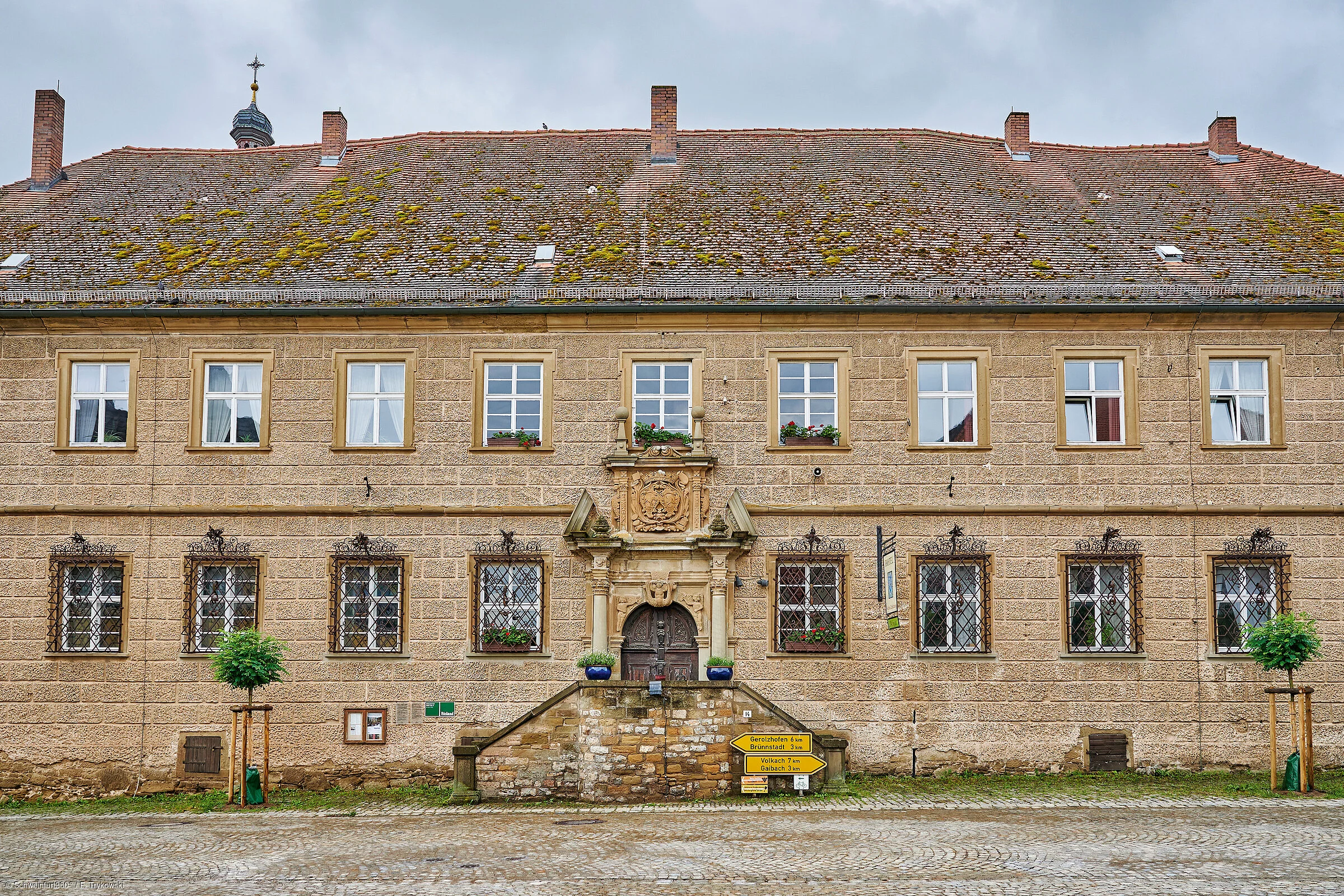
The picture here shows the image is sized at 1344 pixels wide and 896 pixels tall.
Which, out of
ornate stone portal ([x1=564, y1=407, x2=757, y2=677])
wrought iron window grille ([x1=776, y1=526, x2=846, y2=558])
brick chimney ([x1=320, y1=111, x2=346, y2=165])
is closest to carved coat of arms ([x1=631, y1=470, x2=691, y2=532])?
ornate stone portal ([x1=564, y1=407, x2=757, y2=677])

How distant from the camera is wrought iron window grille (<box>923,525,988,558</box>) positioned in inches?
718

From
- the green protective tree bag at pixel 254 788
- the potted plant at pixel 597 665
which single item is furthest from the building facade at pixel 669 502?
the green protective tree bag at pixel 254 788

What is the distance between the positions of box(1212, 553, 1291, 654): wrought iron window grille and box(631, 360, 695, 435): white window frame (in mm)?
7809

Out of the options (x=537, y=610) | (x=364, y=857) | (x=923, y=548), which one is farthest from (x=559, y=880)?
(x=923, y=548)

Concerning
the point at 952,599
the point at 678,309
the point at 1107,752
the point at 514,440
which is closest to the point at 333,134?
the point at 514,440

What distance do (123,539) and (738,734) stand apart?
9.33m

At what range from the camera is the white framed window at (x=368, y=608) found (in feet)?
60.2

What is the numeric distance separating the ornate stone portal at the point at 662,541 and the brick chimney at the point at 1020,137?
9451 millimetres

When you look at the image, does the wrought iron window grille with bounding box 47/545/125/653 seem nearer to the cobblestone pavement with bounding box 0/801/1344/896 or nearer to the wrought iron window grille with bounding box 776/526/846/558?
the cobblestone pavement with bounding box 0/801/1344/896

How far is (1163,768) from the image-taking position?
1777cm

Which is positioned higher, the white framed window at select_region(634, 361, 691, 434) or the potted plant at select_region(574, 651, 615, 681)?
the white framed window at select_region(634, 361, 691, 434)

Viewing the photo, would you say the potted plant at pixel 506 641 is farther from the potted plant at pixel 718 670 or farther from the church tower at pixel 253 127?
the church tower at pixel 253 127

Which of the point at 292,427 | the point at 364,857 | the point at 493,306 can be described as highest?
the point at 493,306

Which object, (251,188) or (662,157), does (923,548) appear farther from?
(251,188)
